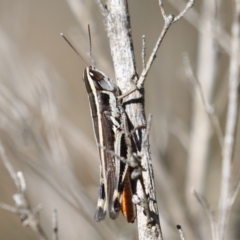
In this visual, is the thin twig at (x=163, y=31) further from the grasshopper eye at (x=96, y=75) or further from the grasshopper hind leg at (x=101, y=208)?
the grasshopper hind leg at (x=101, y=208)

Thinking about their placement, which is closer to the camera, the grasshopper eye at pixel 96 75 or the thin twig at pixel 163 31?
the thin twig at pixel 163 31

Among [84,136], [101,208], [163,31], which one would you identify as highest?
[84,136]

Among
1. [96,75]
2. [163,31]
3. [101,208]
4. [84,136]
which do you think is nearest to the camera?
[163,31]

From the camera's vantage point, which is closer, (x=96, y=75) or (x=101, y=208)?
(x=101, y=208)

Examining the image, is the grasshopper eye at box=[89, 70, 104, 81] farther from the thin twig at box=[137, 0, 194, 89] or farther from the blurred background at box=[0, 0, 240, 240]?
the blurred background at box=[0, 0, 240, 240]

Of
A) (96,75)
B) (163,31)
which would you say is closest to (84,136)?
(96,75)

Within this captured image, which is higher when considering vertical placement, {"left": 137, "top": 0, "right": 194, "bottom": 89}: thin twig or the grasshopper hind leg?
{"left": 137, "top": 0, "right": 194, "bottom": 89}: thin twig

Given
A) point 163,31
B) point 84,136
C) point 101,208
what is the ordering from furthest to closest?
point 84,136 → point 101,208 → point 163,31

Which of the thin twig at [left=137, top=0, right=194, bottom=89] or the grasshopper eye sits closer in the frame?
the thin twig at [left=137, top=0, right=194, bottom=89]

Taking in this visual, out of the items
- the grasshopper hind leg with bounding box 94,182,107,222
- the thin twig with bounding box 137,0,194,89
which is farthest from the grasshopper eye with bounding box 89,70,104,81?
the grasshopper hind leg with bounding box 94,182,107,222

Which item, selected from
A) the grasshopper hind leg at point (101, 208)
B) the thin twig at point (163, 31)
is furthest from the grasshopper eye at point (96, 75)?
the grasshopper hind leg at point (101, 208)

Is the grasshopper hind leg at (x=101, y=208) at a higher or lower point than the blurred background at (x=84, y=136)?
lower

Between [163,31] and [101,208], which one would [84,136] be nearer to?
[101,208]
